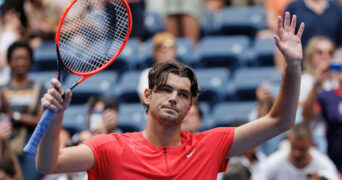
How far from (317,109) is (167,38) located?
197 cm

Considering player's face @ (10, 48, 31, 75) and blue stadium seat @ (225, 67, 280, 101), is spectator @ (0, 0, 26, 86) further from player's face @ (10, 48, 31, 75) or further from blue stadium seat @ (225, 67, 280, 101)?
blue stadium seat @ (225, 67, 280, 101)

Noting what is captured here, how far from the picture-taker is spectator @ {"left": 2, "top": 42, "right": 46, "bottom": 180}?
20.5ft

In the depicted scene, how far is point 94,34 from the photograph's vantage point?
3.89 metres

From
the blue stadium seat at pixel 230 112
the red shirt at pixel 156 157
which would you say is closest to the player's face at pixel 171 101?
the red shirt at pixel 156 157

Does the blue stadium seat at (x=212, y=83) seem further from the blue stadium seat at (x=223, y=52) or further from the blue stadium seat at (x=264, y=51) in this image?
the blue stadium seat at (x=264, y=51)

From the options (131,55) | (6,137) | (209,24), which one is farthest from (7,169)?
(209,24)

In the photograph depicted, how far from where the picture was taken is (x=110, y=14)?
12.5 ft

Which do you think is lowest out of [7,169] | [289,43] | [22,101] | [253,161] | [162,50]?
[253,161]

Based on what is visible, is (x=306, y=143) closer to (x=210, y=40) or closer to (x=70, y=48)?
(x=70, y=48)

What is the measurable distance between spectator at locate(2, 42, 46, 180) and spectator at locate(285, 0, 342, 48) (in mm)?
3048

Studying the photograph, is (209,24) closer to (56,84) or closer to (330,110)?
(330,110)

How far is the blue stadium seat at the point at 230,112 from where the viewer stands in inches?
286

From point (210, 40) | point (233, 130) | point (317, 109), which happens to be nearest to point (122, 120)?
point (210, 40)

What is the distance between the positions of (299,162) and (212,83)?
2.43 m
